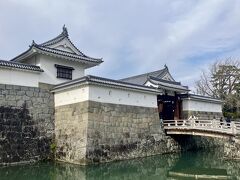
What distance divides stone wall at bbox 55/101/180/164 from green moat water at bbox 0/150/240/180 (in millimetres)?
666

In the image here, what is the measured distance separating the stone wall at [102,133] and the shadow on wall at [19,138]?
1.07 meters

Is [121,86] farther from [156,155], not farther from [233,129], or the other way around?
[233,129]

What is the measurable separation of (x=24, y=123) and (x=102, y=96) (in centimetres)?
405

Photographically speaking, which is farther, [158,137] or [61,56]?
[158,137]

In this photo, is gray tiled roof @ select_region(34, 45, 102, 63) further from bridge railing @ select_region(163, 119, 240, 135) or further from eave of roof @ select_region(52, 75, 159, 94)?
bridge railing @ select_region(163, 119, 240, 135)

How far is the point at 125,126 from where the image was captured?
48.7 feet

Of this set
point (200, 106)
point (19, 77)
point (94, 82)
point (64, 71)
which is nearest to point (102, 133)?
point (94, 82)

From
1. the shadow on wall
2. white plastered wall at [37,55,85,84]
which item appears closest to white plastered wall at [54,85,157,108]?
white plastered wall at [37,55,85,84]

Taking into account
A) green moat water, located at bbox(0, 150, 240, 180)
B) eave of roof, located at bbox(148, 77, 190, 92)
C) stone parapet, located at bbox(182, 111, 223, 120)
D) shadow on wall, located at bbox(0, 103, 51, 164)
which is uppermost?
eave of roof, located at bbox(148, 77, 190, 92)

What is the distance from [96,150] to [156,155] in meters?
4.39

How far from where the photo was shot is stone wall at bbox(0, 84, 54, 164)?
12789mm

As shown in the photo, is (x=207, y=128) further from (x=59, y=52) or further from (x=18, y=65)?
(x=18, y=65)

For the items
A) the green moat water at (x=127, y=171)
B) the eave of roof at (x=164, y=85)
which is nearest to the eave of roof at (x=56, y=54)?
the eave of roof at (x=164, y=85)

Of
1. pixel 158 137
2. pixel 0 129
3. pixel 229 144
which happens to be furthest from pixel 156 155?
pixel 0 129
